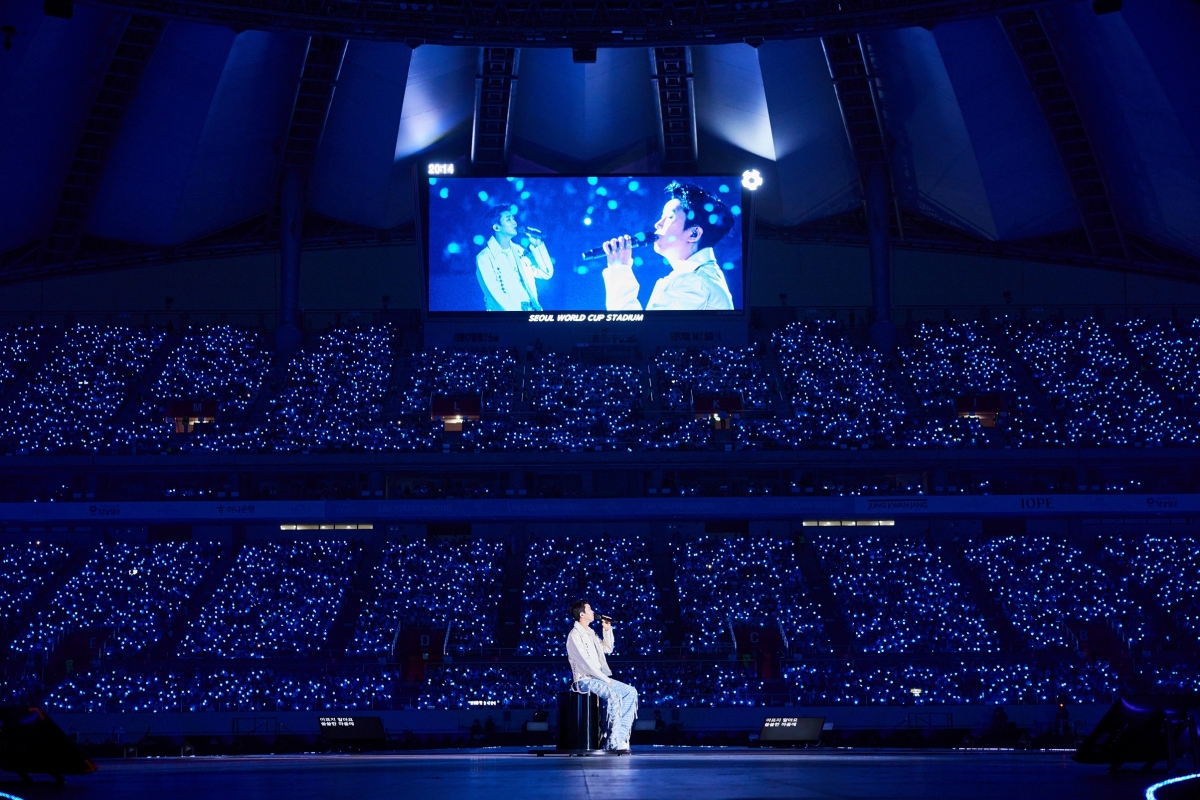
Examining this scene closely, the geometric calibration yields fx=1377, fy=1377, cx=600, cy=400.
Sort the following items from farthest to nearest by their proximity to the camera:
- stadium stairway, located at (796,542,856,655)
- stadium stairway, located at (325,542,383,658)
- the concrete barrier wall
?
stadium stairway, located at (325,542,383,658) < stadium stairway, located at (796,542,856,655) < the concrete barrier wall

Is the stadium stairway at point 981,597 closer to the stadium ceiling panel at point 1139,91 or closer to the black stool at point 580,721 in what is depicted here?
the stadium ceiling panel at point 1139,91

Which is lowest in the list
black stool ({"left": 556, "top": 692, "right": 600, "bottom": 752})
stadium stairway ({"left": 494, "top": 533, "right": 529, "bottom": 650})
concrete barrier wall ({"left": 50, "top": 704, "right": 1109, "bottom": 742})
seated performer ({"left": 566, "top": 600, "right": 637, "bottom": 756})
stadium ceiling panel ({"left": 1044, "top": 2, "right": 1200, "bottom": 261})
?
concrete barrier wall ({"left": 50, "top": 704, "right": 1109, "bottom": 742})

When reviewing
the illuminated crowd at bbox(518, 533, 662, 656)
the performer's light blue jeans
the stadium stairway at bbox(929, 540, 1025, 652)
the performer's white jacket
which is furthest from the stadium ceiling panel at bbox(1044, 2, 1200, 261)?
the performer's light blue jeans

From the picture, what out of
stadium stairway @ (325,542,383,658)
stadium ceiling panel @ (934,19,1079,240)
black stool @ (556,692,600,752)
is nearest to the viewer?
black stool @ (556,692,600,752)

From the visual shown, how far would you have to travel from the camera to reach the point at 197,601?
44.9 metres

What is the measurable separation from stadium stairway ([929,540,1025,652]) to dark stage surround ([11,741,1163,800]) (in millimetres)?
25549

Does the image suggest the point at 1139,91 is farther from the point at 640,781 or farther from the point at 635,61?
the point at 640,781

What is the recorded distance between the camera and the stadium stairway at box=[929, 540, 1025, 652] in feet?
137

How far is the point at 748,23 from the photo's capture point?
39.9 meters

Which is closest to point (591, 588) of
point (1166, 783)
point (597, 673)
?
point (597, 673)

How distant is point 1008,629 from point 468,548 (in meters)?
18.3

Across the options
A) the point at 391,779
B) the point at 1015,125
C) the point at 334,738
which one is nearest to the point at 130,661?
the point at 334,738

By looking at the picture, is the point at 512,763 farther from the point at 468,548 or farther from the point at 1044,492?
the point at 1044,492

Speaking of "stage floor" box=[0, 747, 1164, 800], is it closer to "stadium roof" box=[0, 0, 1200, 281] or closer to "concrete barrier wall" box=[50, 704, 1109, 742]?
"concrete barrier wall" box=[50, 704, 1109, 742]
